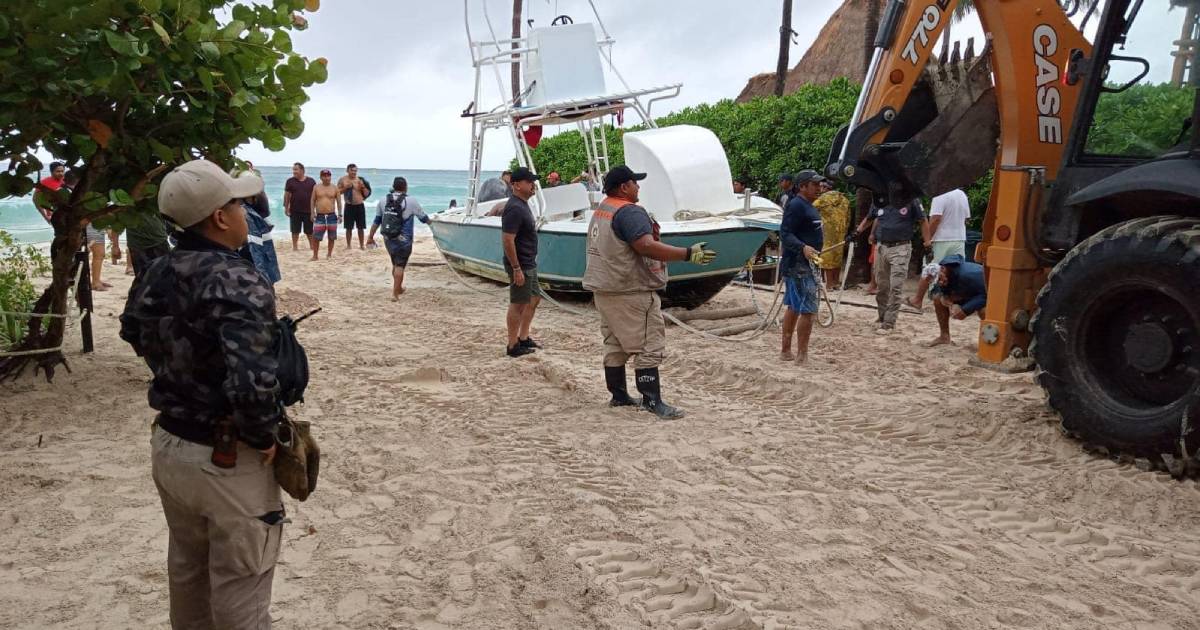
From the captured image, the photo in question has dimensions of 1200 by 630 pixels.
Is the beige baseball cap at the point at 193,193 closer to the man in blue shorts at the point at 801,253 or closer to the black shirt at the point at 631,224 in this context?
the black shirt at the point at 631,224

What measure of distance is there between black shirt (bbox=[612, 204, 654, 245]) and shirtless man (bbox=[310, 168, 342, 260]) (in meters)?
10.7

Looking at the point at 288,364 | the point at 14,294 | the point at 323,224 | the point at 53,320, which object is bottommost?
the point at 53,320

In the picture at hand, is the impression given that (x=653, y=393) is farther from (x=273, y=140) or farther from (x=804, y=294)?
(x=273, y=140)

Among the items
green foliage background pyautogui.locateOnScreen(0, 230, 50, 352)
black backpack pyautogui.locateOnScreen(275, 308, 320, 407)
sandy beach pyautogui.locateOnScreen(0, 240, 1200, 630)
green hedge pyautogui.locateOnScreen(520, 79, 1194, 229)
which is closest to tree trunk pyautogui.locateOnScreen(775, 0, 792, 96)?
green hedge pyautogui.locateOnScreen(520, 79, 1194, 229)

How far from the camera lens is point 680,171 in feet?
31.3

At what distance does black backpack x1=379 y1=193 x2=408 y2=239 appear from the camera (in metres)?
10.7

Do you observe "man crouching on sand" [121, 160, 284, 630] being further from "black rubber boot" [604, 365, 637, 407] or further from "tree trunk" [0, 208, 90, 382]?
"tree trunk" [0, 208, 90, 382]

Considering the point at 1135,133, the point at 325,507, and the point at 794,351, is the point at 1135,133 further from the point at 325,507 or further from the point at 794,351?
the point at 325,507

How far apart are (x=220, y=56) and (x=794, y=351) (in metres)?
5.10

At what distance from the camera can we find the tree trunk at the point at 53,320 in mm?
5750

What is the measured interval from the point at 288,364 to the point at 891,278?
7332mm

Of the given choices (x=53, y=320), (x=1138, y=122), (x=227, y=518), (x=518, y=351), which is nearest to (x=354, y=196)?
(x=518, y=351)

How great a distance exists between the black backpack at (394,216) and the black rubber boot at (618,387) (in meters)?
5.67

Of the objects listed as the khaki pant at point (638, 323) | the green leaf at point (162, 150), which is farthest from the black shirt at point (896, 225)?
the green leaf at point (162, 150)
